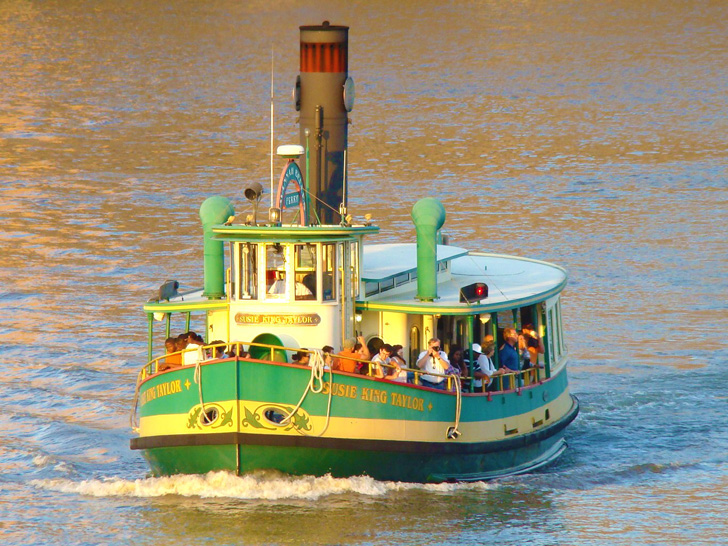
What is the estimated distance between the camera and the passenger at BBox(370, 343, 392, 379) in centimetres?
2130

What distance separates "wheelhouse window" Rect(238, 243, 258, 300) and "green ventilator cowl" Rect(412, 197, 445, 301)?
102 inches

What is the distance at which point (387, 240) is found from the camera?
139 feet

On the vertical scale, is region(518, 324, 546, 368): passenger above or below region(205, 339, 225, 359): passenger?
below

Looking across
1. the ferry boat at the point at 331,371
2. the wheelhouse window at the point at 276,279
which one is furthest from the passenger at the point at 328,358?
the wheelhouse window at the point at 276,279

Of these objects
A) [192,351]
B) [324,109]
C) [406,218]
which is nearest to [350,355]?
[192,351]

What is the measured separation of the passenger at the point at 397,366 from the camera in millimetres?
21286

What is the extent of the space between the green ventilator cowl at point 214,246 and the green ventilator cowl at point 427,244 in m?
2.97

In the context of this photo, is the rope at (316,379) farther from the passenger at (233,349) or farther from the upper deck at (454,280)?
the upper deck at (454,280)

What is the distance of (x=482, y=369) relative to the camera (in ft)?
75.8

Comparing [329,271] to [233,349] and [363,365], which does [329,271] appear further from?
[233,349]

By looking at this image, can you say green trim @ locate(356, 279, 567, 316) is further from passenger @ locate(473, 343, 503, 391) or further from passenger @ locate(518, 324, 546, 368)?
passenger @ locate(518, 324, 546, 368)

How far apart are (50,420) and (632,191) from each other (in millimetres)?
28720

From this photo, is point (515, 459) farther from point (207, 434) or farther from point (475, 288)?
point (207, 434)

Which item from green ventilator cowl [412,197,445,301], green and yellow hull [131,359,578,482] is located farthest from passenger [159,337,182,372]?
green ventilator cowl [412,197,445,301]
